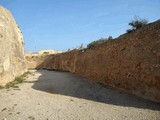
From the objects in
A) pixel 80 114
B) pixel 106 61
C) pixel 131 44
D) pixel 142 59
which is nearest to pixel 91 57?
pixel 106 61

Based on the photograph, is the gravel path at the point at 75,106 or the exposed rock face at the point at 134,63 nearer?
the gravel path at the point at 75,106

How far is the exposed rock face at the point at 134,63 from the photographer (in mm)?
9742

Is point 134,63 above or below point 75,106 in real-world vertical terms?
above

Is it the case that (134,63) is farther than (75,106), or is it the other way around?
(134,63)

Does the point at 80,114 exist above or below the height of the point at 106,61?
below

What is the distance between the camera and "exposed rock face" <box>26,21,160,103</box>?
9742mm

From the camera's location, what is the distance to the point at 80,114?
8.05m

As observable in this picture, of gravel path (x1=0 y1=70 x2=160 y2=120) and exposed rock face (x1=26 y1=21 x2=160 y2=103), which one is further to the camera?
exposed rock face (x1=26 y1=21 x2=160 y2=103)

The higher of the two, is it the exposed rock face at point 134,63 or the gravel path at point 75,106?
the exposed rock face at point 134,63

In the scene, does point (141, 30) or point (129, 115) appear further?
point (141, 30)

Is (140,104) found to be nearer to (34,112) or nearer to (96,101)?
(96,101)

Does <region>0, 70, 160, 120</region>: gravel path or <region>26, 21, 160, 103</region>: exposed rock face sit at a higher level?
<region>26, 21, 160, 103</region>: exposed rock face

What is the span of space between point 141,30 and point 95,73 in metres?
6.20

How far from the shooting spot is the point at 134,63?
37.0ft
